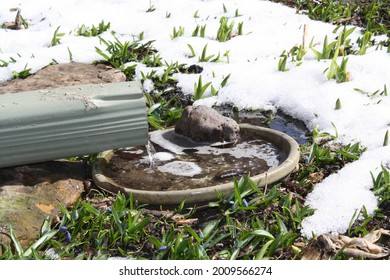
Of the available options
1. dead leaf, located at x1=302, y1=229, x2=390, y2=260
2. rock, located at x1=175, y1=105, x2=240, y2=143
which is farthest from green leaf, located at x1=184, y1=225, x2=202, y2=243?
rock, located at x1=175, y1=105, x2=240, y2=143

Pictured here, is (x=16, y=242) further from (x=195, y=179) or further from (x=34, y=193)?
(x=195, y=179)

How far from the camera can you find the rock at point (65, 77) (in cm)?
422

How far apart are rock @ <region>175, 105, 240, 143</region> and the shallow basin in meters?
0.15

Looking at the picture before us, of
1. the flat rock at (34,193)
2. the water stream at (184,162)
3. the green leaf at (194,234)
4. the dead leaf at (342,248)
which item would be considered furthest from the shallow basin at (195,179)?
the dead leaf at (342,248)

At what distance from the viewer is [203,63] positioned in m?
4.70

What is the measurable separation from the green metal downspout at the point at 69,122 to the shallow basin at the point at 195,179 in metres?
0.15

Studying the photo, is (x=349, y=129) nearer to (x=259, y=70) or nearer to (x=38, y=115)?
(x=259, y=70)

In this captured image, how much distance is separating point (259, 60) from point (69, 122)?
188 cm

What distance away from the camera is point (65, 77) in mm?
4375

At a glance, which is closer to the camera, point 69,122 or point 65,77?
point 69,122

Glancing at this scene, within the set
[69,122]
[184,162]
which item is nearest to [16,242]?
[69,122]

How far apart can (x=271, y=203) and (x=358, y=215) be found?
1.31 ft

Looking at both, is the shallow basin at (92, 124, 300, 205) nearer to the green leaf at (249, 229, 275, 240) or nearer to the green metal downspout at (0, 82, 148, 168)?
the green metal downspout at (0, 82, 148, 168)

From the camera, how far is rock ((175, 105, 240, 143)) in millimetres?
3678
